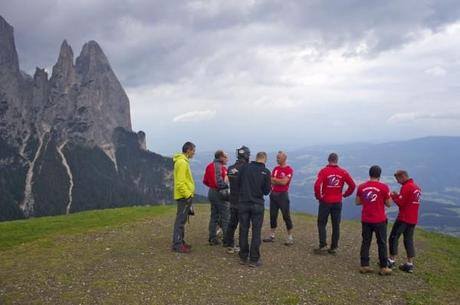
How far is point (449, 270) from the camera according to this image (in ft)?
57.2

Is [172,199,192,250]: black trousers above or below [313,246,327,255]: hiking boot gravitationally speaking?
above

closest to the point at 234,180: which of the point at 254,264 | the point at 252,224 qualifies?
the point at 252,224

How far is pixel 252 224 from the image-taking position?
635 inches

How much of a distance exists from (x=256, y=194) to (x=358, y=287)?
4.68 m

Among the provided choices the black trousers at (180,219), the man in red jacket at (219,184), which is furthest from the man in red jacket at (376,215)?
the black trousers at (180,219)

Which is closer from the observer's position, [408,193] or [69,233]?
[408,193]

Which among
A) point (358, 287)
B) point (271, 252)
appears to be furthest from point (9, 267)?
point (358, 287)

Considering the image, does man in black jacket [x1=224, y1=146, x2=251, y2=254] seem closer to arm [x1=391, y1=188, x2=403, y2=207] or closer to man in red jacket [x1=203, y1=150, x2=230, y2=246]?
man in red jacket [x1=203, y1=150, x2=230, y2=246]

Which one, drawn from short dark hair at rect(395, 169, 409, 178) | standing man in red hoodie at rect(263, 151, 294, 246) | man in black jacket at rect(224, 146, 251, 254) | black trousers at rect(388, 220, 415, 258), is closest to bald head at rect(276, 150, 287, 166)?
standing man in red hoodie at rect(263, 151, 294, 246)

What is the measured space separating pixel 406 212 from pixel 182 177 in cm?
877

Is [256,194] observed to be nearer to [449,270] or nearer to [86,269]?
[86,269]

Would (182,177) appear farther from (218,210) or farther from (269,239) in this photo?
(269,239)

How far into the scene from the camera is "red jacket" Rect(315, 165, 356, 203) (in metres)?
17.5

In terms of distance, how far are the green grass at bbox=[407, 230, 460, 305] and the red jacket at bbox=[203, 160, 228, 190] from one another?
8068mm
